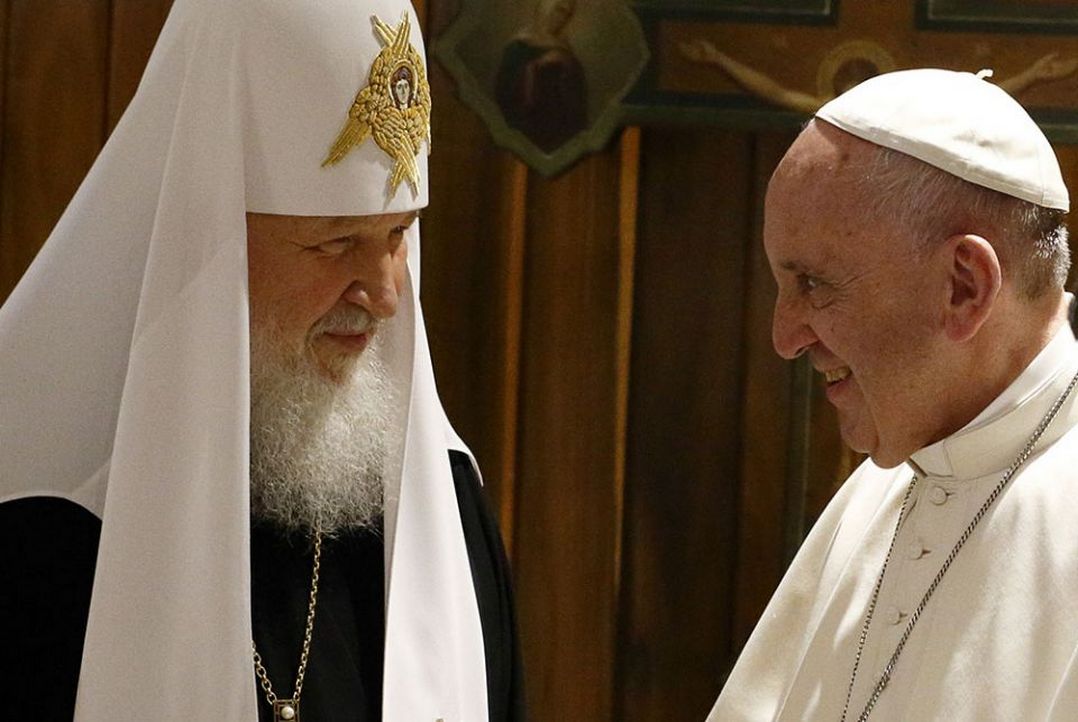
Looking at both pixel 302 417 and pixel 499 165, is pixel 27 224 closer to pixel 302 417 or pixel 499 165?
pixel 499 165

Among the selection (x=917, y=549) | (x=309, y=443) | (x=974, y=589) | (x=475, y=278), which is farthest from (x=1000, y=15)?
(x=309, y=443)

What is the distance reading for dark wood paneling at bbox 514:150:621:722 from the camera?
3.85 metres

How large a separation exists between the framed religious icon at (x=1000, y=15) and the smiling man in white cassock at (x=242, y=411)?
1.49 metres

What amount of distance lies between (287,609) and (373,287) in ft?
1.84

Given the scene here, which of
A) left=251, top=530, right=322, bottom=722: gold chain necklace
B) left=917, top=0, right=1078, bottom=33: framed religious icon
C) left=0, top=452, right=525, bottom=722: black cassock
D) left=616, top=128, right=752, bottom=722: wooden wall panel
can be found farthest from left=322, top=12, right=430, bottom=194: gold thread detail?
left=917, top=0, right=1078, bottom=33: framed religious icon

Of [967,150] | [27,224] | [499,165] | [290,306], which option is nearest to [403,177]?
[290,306]

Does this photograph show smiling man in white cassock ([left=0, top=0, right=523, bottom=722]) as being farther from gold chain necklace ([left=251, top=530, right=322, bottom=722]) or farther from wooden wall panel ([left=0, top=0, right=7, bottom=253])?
wooden wall panel ([left=0, top=0, right=7, bottom=253])

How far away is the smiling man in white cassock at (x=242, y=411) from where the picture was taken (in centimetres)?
241

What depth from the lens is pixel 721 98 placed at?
3770 millimetres

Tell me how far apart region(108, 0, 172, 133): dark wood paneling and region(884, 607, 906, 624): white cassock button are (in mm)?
2323

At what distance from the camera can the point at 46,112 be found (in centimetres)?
389

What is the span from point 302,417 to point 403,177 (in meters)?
0.45

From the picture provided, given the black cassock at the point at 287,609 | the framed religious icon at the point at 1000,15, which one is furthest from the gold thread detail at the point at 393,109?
the framed religious icon at the point at 1000,15

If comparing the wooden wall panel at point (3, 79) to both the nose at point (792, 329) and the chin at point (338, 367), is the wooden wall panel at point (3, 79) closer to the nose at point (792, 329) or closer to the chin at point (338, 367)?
the chin at point (338, 367)
